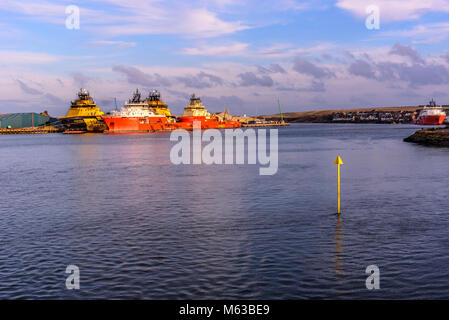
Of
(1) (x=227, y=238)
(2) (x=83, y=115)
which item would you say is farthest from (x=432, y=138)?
(2) (x=83, y=115)

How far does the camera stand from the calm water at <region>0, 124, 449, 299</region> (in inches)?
600

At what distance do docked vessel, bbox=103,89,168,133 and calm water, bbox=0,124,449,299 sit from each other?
12439 cm

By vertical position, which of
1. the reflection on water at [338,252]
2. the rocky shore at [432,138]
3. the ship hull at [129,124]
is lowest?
the reflection on water at [338,252]

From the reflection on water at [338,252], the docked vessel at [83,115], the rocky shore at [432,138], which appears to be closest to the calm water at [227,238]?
the reflection on water at [338,252]

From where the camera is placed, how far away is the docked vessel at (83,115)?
18274 centimetres

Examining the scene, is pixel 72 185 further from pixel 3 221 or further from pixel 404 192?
pixel 404 192

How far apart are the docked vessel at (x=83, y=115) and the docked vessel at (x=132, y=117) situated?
14953mm

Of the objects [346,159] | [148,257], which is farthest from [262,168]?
[148,257]

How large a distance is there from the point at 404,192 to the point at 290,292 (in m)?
22.2

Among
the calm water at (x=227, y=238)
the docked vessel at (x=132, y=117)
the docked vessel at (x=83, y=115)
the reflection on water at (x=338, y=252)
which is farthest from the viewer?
the docked vessel at (x=83, y=115)

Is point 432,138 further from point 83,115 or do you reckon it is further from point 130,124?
point 83,115

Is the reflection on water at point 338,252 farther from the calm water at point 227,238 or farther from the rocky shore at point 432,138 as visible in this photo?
the rocky shore at point 432,138

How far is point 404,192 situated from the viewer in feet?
110

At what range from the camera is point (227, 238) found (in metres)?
21.3
